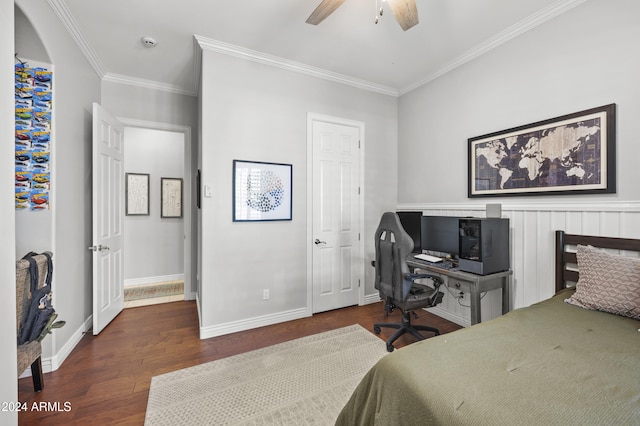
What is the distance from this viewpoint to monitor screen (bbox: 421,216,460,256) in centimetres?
292

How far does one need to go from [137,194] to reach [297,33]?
3.94m

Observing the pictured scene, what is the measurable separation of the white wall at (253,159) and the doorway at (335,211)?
13cm

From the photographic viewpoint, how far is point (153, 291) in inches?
172

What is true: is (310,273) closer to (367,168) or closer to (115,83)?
(367,168)

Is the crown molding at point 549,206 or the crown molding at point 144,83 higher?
the crown molding at point 144,83

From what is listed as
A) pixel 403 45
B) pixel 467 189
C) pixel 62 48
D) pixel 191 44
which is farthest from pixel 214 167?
pixel 467 189

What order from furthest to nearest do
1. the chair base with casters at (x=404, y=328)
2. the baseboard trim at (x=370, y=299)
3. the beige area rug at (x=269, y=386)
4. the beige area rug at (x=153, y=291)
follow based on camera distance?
the beige area rug at (x=153, y=291) → the baseboard trim at (x=370, y=299) → the chair base with casters at (x=404, y=328) → the beige area rug at (x=269, y=386)

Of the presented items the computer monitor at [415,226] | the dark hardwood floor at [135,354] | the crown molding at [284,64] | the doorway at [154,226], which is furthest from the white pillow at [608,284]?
the doorway at [154,226]

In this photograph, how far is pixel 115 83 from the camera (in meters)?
3.46

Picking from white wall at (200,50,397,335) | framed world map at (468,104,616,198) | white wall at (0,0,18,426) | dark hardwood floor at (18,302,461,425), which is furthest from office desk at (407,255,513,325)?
white wall at (0,0,18,426)

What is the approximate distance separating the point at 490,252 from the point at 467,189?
0.86 meters

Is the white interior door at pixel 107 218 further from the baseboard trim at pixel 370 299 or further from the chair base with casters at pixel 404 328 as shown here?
the baseboard trim at pixel 370 299

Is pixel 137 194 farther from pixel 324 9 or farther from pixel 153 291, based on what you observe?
pixel 324 9

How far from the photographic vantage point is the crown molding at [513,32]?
222 centimetres
